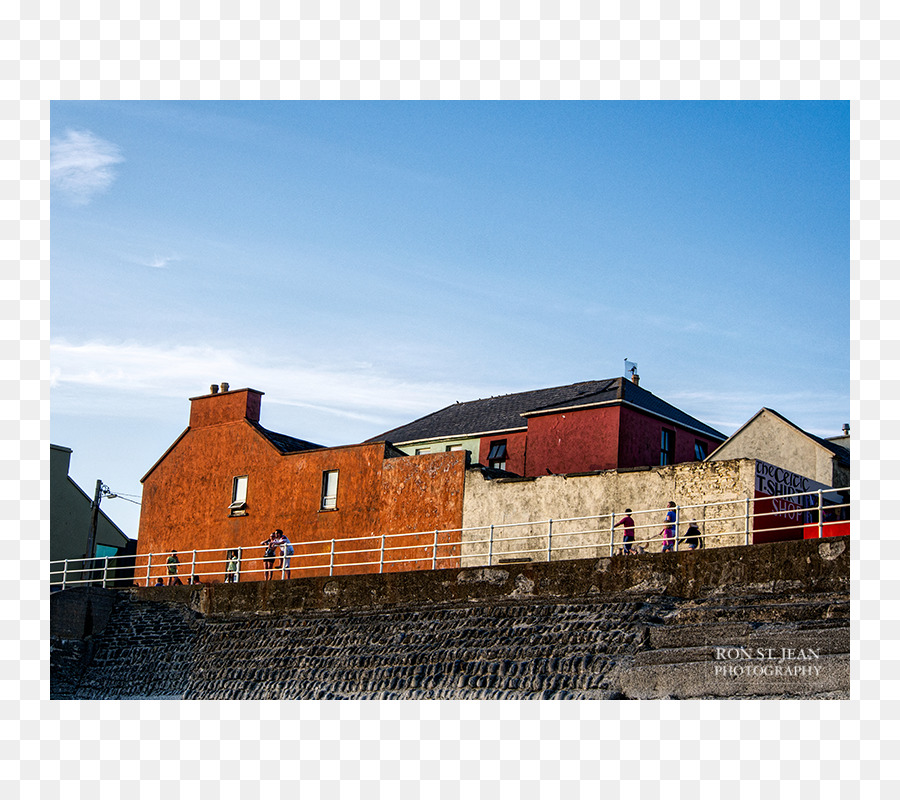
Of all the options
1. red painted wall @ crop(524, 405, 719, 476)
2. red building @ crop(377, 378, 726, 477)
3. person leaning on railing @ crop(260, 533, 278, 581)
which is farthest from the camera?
red building @ crop(377, 378, 726, 477)

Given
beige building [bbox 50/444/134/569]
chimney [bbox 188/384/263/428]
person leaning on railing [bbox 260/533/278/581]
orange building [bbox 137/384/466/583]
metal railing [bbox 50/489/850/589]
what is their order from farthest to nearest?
beige building [bbox 50/444/134/569] → chimney [bbox 188/384/263/428] → orange building [bbox 137/384/466/583] → person leaning on railing [bbox 260/533/278/581] → metal railing [bbox 50/489/850/589]

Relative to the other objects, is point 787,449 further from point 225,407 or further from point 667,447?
point 225,407

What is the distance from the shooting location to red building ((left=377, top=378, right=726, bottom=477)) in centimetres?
2923

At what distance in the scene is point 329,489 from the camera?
27797mm

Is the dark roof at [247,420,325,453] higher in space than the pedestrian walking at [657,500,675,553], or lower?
higher

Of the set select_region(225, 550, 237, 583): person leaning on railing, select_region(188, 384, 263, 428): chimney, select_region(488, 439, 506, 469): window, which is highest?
select_region(188, 384, 263, 428): chimney

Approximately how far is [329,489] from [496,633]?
34.7 ft

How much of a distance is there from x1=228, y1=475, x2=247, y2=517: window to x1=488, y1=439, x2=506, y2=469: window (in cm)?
668

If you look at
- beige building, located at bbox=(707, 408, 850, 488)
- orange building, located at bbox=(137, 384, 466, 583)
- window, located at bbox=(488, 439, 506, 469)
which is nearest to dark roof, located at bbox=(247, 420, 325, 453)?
orange building, located at bbox=(137, 384, 466, 583)

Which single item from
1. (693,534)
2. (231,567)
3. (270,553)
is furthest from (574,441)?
(693,534)

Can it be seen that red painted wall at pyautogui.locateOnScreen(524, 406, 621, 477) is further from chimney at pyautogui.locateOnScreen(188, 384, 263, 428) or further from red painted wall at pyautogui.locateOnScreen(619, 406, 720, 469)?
chimney at pyautogui.locateOnScreen(188, 384, 263, 428)

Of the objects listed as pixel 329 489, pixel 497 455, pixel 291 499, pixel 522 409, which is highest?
Result: pixel 522 409

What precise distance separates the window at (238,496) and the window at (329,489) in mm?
2473

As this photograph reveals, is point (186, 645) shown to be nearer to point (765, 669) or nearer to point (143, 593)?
point (143, 593)
